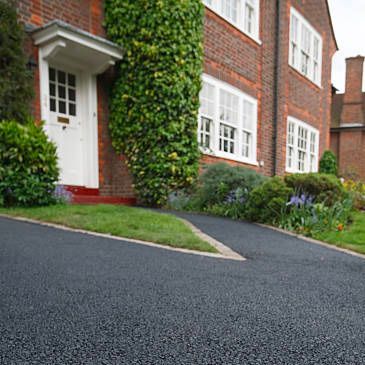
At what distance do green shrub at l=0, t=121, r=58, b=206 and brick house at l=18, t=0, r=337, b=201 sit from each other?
49.8 inches

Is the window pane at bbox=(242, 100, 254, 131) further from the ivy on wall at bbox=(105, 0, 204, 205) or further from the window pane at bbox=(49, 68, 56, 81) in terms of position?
the window pane at bbox=(49, 68, 56, 81)

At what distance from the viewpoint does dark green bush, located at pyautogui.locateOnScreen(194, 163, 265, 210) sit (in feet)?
18.3

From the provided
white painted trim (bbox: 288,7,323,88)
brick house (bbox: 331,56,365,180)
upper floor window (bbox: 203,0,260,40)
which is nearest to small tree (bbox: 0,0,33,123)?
upper floor window (bbox: 203,0,260,40)

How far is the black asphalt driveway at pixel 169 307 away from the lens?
3.84 ft

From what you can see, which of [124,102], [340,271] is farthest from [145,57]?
[340,271]

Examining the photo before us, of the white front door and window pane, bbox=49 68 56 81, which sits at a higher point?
window pane, bbox=49 68 56 81

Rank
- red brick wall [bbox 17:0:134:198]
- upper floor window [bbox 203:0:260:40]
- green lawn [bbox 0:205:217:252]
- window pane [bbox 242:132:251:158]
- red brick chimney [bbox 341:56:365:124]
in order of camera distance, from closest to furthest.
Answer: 1. green lawn [bbox 0:205:217:252]
2. red brick wall [bbox 17:0:134:198]
3. upper floor window [bbox 203:0:260:40]
4. window pane [bbox 242:132:251:158]
5. red brick chimney [bbox 341:56:365:124]

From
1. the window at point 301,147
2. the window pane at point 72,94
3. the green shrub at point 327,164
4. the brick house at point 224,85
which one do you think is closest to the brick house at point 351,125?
the green shrub at point 327,164

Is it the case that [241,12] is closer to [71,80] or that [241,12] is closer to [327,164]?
[71,80]

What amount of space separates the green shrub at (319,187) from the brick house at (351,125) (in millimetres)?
14443

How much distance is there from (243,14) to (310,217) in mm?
6554

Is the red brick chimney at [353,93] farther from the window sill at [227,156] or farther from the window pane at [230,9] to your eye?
the window pane at [230,9]

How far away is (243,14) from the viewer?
8.59 metres

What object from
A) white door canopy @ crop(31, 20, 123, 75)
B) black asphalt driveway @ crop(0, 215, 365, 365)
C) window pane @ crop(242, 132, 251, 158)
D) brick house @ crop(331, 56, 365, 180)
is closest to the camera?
black asphalt driveway @ crop(0, 215, 365, 365)
